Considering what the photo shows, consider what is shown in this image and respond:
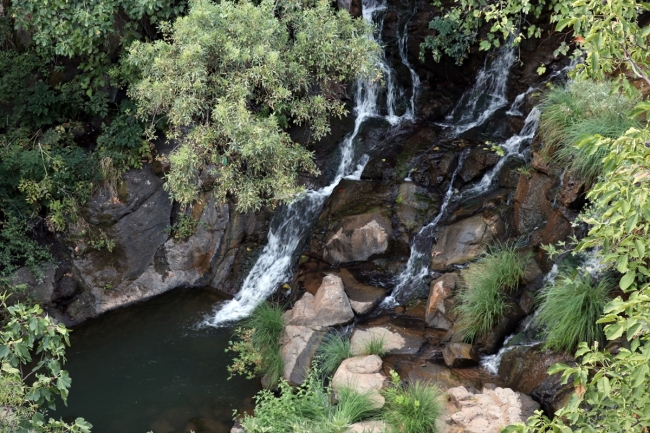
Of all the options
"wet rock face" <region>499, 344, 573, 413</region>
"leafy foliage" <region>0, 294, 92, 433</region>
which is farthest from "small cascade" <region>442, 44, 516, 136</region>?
"leafy foliage" <region>0, 294, 92, 433</region>

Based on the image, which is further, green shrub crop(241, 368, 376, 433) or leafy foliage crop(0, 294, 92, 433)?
green shrub crop(241, 368, 376, 433)

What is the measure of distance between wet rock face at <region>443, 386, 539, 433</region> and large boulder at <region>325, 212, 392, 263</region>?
9.87 ft

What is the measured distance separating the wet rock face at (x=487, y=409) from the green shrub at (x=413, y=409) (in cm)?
16

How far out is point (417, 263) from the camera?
913 cm

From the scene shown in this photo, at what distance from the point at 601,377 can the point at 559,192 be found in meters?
4.65

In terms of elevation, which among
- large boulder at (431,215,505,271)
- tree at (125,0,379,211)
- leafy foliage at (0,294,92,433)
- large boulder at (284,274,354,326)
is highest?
tree at (125,0,379,211)

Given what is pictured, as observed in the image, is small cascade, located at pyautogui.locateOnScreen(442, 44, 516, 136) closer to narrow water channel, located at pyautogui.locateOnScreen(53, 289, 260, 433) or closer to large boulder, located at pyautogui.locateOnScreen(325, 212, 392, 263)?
large boulder, located at pyautogui.locateOnScreen(325, 212, 392, 263)

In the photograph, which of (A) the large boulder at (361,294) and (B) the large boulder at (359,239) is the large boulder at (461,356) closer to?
(A) the large boulder at (361,294)

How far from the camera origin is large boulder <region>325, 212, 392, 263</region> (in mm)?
9445

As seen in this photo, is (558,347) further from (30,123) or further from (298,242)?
(30,123)

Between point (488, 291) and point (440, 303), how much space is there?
765mm

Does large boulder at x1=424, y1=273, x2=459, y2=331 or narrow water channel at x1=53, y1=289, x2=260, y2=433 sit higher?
large boulder at x1=424, y1=273, x2=459, y2=331

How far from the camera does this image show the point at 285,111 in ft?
35.2

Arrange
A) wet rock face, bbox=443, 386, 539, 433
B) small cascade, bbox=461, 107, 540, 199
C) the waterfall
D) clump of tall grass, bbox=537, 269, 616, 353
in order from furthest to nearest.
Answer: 1. the waterfall
2. small cascade, bbox=461, 107, 540, 199
3. clump of tall grass, bbox=537, 269, 616, 353
4. wet rock face, bbox=443, 386, 539, 433
